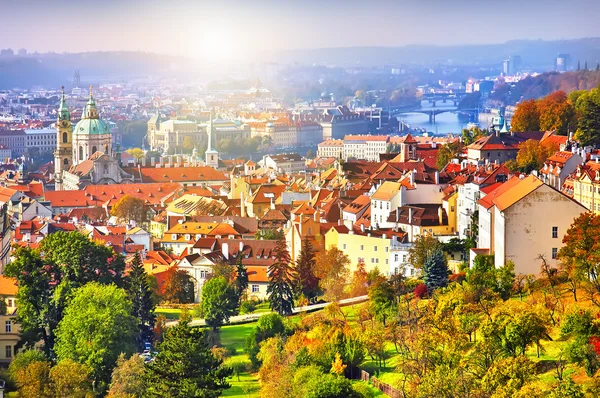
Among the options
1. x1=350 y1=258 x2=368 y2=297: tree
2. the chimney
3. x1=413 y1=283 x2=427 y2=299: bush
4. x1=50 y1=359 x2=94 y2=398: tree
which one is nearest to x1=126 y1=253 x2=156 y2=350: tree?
x1=50 y1=359 x2=94 y2=398: tree

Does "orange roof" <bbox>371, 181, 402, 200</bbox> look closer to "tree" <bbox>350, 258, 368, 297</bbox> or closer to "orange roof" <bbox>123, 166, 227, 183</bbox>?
"tree" <bbox>350, 258, 368, 297</bbox>

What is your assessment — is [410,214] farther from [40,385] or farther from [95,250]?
[40,385]

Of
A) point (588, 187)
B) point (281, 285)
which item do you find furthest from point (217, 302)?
point (588, 187)

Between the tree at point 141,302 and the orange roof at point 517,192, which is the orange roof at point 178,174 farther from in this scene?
the orange roof at point 517,192

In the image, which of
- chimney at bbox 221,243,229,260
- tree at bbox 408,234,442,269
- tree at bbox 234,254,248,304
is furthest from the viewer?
chimney at bbox 221,243,229,260

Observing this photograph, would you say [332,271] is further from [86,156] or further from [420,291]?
[86,156]

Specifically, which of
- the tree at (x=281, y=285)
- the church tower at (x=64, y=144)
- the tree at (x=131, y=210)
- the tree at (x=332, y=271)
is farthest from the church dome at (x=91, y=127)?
the tree at (x=281, y=285)

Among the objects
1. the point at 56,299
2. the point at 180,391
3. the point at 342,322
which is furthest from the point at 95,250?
the point at 180,391
